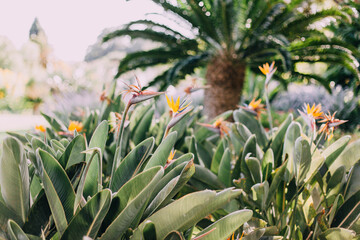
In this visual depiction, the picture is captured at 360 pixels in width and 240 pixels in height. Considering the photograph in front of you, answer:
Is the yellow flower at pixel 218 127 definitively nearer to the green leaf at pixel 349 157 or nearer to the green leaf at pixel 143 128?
the green leaf at pixel 143 128

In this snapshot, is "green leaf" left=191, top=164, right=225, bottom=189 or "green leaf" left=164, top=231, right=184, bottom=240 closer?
"green leaf" left=164, top=231, right=184, bottom=240

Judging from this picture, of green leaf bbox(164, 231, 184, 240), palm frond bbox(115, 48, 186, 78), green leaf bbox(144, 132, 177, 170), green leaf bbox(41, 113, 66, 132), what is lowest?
green leaf bbox(164, 231, 184, 240)

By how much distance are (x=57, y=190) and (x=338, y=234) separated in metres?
0.70

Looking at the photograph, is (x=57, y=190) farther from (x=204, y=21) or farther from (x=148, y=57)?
(x=148, y=57)

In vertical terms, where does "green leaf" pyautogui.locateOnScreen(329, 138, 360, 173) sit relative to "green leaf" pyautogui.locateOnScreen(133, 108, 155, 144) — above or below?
below

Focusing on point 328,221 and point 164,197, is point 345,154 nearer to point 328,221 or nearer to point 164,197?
point 328,221

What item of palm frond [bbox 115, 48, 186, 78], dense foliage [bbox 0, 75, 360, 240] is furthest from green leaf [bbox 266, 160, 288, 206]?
palm frond [bbox 115, 48, 186, 78]

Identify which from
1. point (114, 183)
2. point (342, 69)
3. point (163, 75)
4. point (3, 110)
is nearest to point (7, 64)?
point (3, 110)

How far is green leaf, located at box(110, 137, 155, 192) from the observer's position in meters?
0.80

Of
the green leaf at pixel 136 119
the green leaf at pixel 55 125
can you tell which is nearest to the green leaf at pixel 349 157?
the green leaf at pixel 136 119

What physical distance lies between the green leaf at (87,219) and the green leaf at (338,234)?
0.59 meters

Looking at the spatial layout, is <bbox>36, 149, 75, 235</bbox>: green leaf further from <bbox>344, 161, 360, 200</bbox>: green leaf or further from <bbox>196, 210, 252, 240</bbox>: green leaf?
<bbox>344, 161, 360, 200</bbox>: green leaf

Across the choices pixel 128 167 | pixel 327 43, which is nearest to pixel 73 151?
pixel 128 167

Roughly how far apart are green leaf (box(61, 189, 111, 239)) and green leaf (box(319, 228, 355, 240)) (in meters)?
0.59
